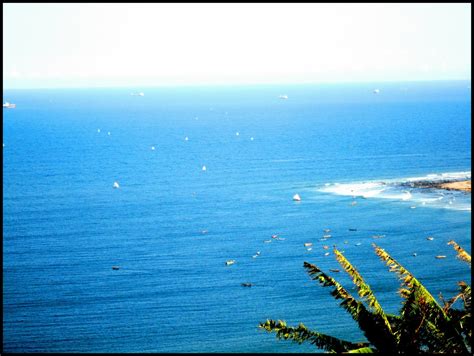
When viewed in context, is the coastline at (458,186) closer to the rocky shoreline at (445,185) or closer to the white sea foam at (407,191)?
the rocky shoreline at (445,185)

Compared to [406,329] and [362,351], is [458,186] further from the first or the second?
[362,351]

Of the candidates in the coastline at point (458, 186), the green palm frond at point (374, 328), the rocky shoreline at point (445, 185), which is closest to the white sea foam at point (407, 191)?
the rocky shoreline at point (445, 185)

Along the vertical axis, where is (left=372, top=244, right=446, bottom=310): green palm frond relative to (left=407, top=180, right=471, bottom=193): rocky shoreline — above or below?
below

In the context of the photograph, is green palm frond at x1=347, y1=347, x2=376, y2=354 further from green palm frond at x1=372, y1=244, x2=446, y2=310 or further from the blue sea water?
the blue sea water

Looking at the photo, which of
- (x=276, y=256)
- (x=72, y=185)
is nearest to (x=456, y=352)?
(x=276, y=256)

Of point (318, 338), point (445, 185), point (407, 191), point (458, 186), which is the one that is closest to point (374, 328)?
point (318, 338)

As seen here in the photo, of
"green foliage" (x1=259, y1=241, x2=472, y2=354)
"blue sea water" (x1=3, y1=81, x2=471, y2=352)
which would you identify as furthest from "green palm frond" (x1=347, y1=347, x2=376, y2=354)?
"blue sea water" (x1=3, y1=81, x2=471, y2=352)
